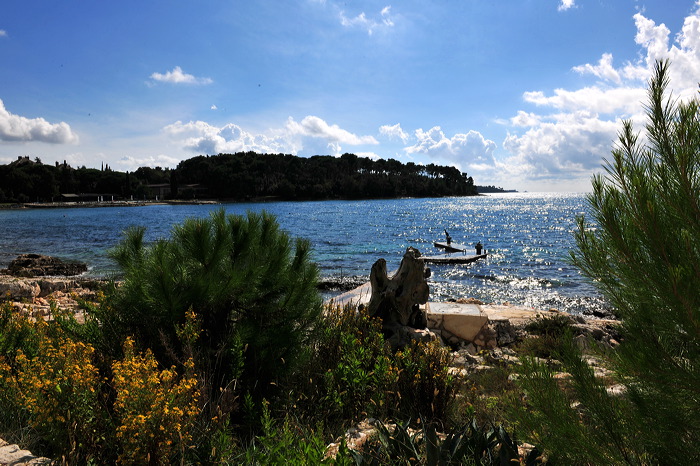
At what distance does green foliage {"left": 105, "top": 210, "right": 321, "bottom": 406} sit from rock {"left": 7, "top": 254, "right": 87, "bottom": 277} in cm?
1944

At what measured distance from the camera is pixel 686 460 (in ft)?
6.09

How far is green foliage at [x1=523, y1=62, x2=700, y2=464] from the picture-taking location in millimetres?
1735

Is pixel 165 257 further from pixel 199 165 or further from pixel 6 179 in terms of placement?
pixel 199 165

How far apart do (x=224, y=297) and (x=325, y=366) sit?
4.12 feet

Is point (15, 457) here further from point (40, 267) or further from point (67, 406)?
point (40, 267)

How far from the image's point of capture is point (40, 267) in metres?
20.5

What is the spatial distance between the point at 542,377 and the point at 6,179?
4868 inches

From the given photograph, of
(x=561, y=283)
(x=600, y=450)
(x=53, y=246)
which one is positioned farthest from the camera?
(x=53, y=246)

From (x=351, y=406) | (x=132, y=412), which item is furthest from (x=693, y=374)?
(x=132, y=412)

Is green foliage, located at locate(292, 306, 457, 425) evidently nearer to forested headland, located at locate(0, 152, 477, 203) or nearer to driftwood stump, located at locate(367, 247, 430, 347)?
driftwood stump, located at locate(367, 247, 430, 347)

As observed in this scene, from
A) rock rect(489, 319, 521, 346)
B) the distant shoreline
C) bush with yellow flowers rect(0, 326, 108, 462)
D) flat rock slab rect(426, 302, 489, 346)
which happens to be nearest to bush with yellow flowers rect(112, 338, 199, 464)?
bush with yellow flowers rect(0, 326, 108, 462)

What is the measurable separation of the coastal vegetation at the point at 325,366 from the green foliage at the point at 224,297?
0.02 meters

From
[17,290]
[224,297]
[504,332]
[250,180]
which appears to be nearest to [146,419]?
[224,297]

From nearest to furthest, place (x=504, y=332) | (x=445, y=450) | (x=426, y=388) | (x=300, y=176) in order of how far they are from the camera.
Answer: (x=445, y=450) < (x=426, y=388) < (x=504, y=332) < (x=300, y=176)
